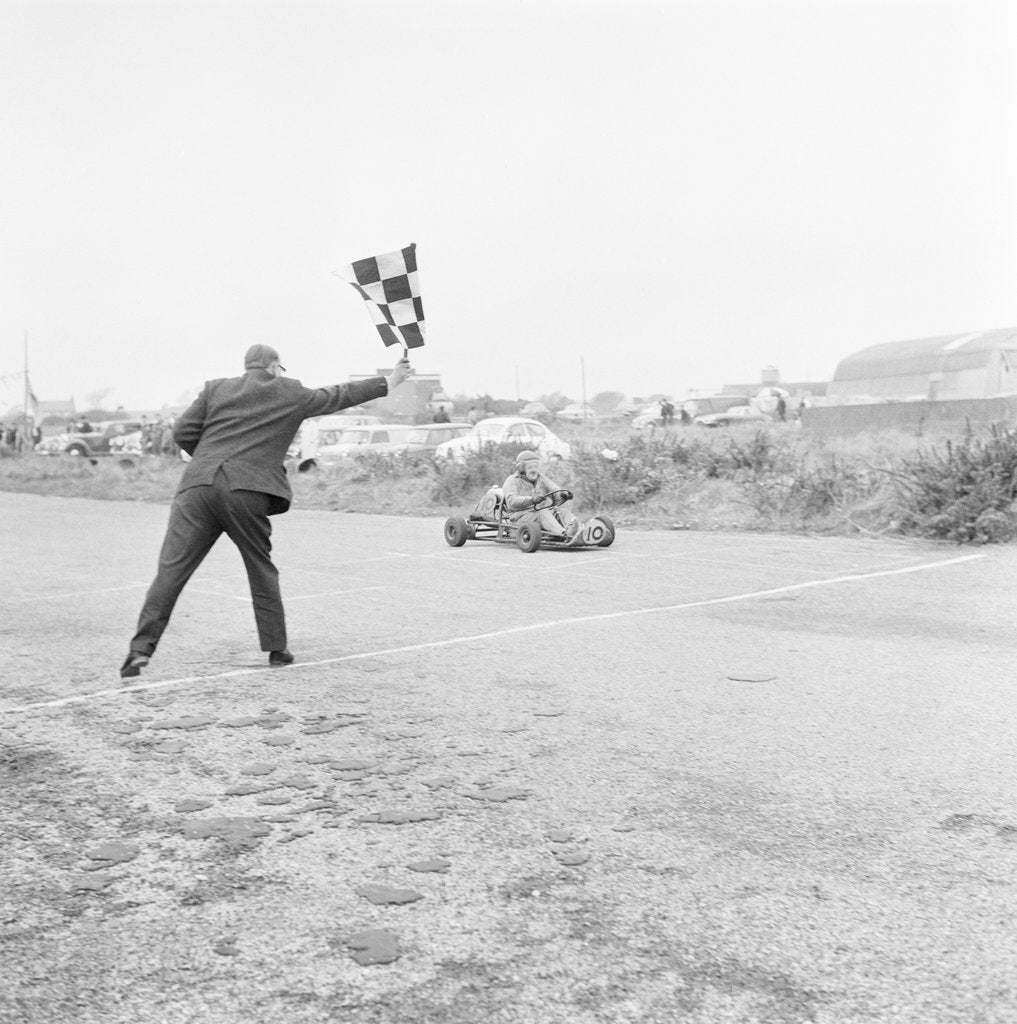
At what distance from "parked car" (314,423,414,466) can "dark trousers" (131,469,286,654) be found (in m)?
23.1

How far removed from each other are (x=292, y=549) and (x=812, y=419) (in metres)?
17.4

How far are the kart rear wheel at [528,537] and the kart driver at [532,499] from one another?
197 mm

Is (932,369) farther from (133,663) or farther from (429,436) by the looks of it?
(133,663)

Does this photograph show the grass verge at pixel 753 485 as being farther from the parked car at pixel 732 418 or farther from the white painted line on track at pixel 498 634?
the parked car at pixel 732 418

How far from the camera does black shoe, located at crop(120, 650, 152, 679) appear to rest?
664cm

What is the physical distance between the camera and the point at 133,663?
22.0 ft

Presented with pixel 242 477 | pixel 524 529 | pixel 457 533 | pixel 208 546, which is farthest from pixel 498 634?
pixel 457 533

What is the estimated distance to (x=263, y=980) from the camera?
10.1 feet

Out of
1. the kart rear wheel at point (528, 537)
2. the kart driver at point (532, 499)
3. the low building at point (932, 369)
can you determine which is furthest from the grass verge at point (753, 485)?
the low building at point (932, 369)

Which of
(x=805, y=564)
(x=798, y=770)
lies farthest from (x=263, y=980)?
(x=805, y=564)

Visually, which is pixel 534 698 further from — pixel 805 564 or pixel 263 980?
pixel 805 564

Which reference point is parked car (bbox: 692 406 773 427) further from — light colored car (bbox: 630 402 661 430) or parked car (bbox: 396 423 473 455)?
parked car (bbox: 396 423 473 455)

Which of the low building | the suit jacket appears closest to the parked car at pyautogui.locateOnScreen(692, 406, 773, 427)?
the low building

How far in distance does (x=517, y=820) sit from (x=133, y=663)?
10.4ft
